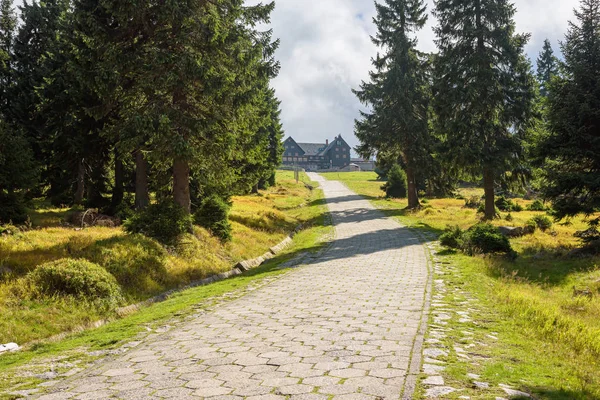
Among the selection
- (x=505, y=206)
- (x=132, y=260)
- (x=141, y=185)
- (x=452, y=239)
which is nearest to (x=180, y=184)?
(x=141, y=185)

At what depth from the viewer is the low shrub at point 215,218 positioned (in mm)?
19812

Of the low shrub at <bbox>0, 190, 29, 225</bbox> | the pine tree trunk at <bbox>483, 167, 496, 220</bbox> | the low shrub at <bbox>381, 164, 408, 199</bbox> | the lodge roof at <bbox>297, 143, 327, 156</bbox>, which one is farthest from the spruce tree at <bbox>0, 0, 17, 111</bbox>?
the lodge roof at <bbox>297, 143, 327, 156</bbox>

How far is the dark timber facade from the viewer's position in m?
151

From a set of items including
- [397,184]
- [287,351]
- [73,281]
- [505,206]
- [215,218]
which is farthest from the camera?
[397,184]

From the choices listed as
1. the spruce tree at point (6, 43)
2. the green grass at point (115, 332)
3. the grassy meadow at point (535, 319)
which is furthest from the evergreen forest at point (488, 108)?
the spruce tree at point (6, 43)

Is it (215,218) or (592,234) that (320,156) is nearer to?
(215,218)

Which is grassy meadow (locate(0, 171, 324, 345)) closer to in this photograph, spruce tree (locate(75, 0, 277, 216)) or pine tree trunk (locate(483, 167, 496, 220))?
spruce tree (locate(75, 0, 277, 216))

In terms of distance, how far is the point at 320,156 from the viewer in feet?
510

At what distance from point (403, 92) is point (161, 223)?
2533cm

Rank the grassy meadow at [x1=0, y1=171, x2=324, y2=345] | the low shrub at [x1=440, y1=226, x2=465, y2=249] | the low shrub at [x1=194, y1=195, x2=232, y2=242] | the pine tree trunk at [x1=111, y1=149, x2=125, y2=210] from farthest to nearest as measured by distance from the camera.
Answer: the pine tree trunk at [x1=111, y1=149, x2=125, y2=210], the low shrub at [x1=194, y1=195, x2=232, y2=242], the low shrub at [x1=440, y1=226, x2=465, y2=249], the grassy meadow at [x1=0, y1=171, x2=324, y2=345]

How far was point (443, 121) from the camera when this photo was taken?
2870 centimetres

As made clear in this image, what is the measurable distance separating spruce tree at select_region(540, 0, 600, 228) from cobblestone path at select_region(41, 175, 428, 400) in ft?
31.7

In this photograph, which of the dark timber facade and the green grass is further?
the dark timber facade

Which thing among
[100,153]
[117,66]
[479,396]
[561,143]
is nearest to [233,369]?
[479,396]
